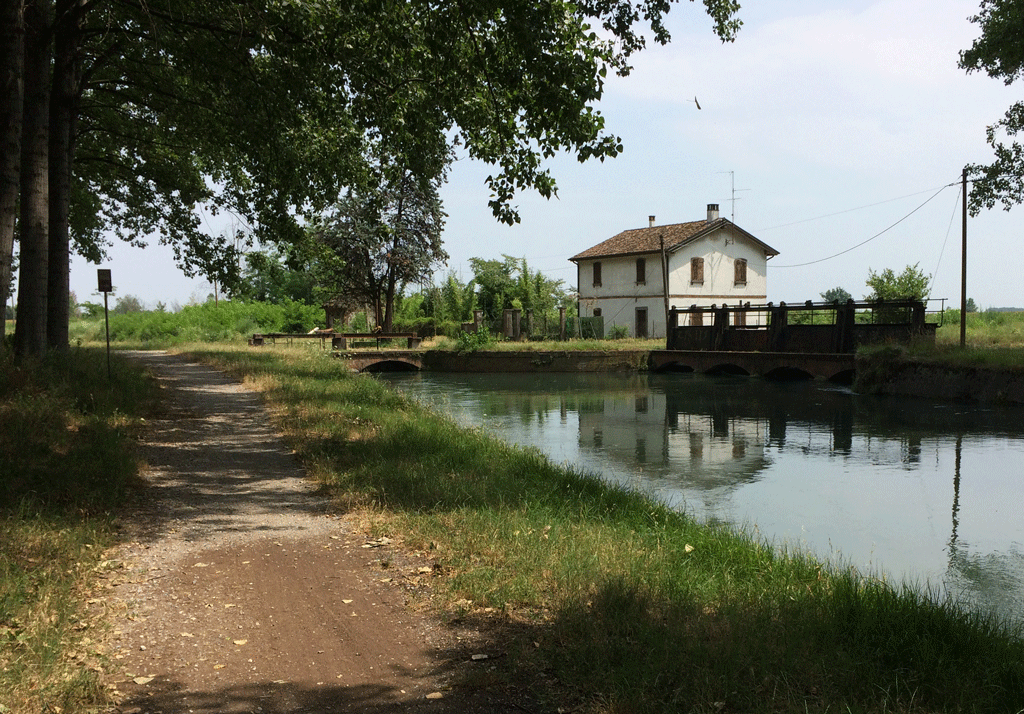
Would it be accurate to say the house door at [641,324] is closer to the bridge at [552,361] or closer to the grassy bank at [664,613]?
the bridge at [552,361]

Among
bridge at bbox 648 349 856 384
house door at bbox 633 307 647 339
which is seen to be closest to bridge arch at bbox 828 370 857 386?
bridge at bbox 648 349 856 384

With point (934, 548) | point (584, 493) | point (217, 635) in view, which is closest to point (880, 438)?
point (934, 548)

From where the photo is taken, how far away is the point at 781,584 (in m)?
5.86

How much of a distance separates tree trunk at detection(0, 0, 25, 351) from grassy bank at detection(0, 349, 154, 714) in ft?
5.36

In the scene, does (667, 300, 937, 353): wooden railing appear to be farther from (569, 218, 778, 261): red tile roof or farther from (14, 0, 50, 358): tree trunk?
(14, 0, 50, 358): tree trunk

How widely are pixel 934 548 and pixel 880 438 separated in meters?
9.77

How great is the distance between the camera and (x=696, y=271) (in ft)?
177

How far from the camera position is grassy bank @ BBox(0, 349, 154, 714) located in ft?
13.4

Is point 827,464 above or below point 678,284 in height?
below

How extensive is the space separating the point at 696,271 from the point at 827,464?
39.7 m

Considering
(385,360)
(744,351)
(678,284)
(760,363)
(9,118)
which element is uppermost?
(9,118)

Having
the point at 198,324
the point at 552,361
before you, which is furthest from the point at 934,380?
the point at 198,324

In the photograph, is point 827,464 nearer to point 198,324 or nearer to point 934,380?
point 934,380

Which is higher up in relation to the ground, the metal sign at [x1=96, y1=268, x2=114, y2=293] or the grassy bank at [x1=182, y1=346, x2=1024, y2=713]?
the metal sign at [x1=96, y1=268, x2=114, y2=293]
